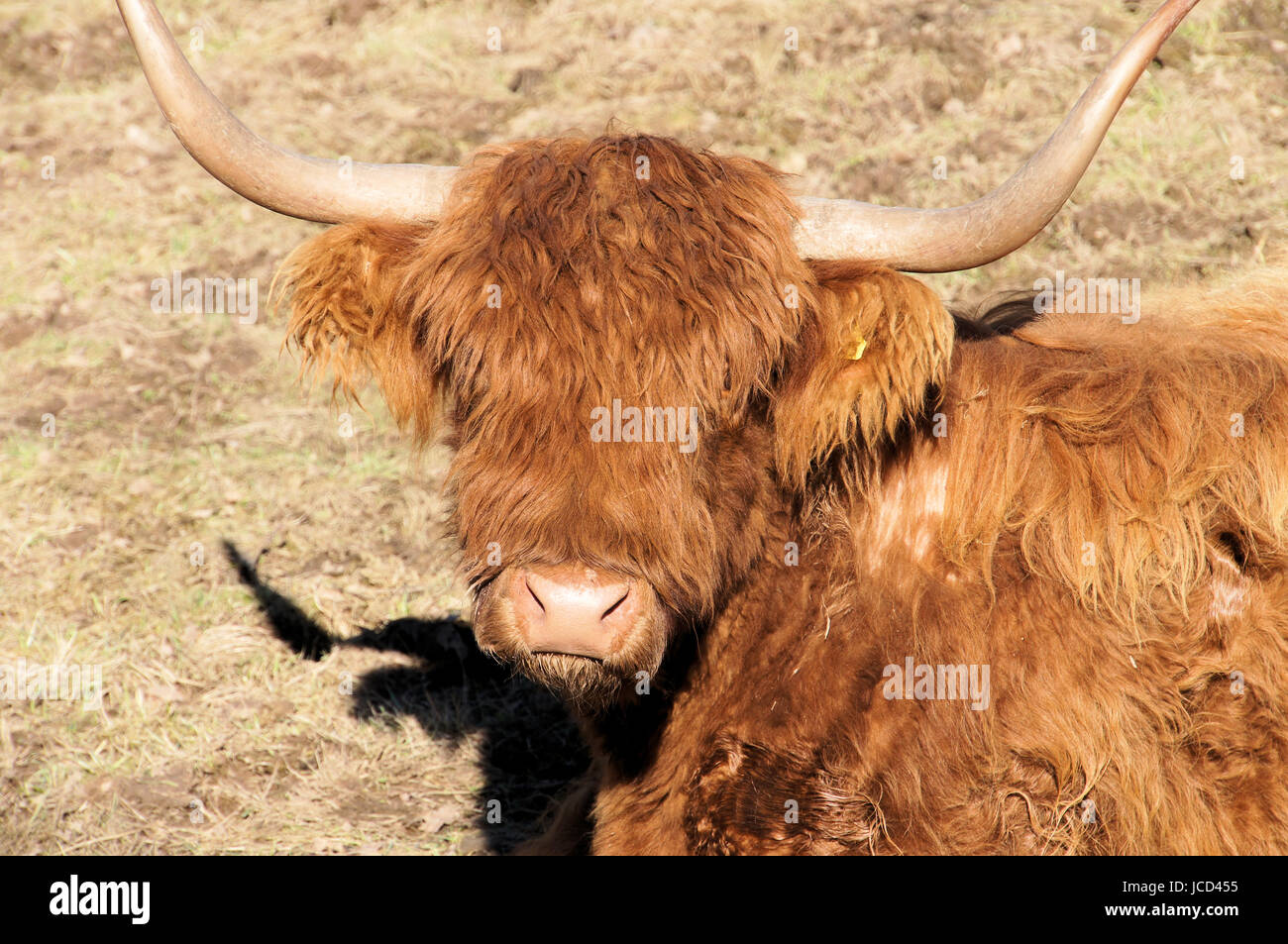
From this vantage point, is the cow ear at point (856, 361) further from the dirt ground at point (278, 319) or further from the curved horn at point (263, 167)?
the dirt ground at point (278, 319)

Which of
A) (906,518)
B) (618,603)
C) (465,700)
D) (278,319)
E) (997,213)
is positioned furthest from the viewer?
(278,319)

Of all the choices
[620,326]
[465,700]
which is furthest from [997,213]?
[465,700]

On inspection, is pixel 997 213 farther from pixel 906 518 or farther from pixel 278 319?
pixel 278 319

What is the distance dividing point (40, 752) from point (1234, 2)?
7888 millimetres

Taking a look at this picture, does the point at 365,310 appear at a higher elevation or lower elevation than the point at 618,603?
higher

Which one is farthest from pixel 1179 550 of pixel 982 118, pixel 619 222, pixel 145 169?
pixel 145 169

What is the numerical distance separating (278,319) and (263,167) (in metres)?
3.16

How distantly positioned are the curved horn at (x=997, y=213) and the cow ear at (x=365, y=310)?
1.00m

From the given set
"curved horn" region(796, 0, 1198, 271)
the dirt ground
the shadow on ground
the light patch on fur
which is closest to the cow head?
"curved horn" region(796, 0, 1198, 271)

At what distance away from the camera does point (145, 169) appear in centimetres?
832

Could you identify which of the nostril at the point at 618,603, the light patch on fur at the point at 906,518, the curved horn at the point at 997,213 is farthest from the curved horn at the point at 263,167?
the light patch on fur at the point at 906,518

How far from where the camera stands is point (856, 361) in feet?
9.23

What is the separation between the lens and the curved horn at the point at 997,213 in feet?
8.11

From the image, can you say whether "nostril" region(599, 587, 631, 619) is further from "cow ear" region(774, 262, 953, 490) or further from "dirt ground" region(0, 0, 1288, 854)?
"dirt ground" region(0, 0, 1288, 854)
